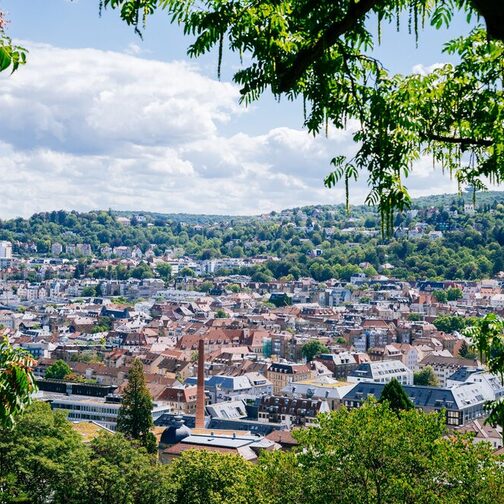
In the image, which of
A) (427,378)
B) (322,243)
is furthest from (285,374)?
(322,243)

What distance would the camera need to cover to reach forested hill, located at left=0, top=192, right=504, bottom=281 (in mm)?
112812

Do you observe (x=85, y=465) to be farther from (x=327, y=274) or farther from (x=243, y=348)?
(x=327, y=274)

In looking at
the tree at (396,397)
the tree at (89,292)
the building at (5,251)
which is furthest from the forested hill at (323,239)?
the tree at (396,397)

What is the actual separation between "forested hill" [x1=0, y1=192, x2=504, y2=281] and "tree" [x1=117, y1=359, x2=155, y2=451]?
39695 millimetres

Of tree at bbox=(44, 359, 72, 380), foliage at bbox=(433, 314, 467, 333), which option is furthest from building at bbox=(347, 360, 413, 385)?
foliage at bbox=(433, 314, 467, 333)

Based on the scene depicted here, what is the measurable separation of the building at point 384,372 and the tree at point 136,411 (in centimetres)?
2671

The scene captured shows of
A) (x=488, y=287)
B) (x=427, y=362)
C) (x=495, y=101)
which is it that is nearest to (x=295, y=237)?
(x=488, y=287)

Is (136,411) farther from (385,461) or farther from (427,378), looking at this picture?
(427,378)

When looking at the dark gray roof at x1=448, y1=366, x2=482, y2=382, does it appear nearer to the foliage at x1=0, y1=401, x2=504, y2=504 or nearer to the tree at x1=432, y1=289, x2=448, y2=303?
the foliage at x1=0, y1=401, x2=504, y2=504

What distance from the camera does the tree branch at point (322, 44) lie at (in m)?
2.96

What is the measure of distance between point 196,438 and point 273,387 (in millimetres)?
21899

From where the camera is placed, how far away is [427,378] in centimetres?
5919

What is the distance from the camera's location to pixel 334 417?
532 inches

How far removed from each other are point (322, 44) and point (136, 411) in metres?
31.2
